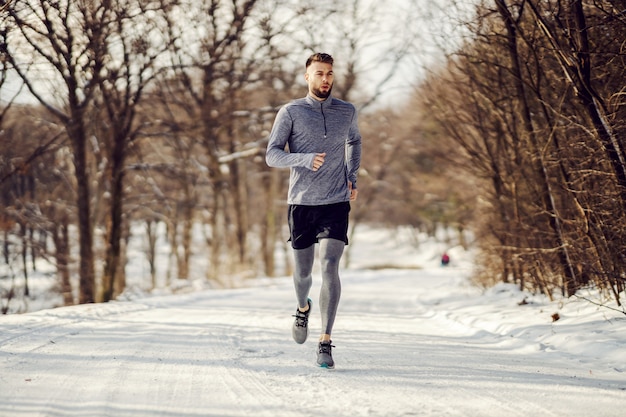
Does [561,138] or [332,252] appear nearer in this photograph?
[332,252]

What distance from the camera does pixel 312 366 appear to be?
4.13 metres

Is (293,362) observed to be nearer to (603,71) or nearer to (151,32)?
(603,71)

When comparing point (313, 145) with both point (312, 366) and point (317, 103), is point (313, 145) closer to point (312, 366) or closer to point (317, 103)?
point (317, 103)

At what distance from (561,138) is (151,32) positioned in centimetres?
877

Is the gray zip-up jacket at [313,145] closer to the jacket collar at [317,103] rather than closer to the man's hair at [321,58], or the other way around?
the jacket collar at [317,103]

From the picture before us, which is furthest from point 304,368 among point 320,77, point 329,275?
point 320,77

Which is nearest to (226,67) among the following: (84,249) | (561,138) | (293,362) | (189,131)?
(189,131)

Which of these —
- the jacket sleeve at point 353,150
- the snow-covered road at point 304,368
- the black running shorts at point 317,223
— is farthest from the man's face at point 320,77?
the snow-covered road at point 304,368

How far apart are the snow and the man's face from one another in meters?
2.00

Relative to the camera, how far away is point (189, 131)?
14.4 metres

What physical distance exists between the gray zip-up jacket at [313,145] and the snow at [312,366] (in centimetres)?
124

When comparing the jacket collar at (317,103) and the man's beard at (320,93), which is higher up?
the man's beard at (320,93)

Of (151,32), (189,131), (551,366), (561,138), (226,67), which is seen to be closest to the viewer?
(551,366)

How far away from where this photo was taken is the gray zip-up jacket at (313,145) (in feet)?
14.3
